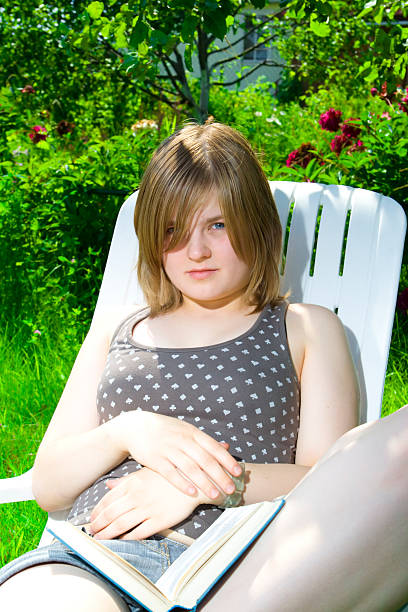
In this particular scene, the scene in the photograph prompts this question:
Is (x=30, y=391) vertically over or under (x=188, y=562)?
under

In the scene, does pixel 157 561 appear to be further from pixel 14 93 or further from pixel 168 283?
pixel 14 93

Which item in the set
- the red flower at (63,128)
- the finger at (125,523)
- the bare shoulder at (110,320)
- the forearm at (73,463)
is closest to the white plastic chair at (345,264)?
the forearm at (73,463)

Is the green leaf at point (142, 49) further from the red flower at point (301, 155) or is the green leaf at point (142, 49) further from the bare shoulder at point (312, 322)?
the red flower at point (301, 155)

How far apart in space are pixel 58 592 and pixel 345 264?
145cm

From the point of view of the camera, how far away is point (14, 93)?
5.52 meters

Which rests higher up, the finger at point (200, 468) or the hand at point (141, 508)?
the finger at point (200, 468)

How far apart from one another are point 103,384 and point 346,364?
25.8 inches

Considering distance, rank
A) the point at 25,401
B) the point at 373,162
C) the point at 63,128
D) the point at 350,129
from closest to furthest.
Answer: the point at 25,401, the point at 373,162, the point at 350,129, the point at 63,128

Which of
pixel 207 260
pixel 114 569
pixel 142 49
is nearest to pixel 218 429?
pixel 207 260

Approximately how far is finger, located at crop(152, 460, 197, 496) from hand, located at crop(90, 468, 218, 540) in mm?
18

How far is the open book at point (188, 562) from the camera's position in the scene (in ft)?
4.14

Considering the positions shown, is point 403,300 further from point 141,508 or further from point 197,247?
point 141,508

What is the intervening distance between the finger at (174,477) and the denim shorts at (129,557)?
0.40 ft

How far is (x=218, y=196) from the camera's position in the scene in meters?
1.88
